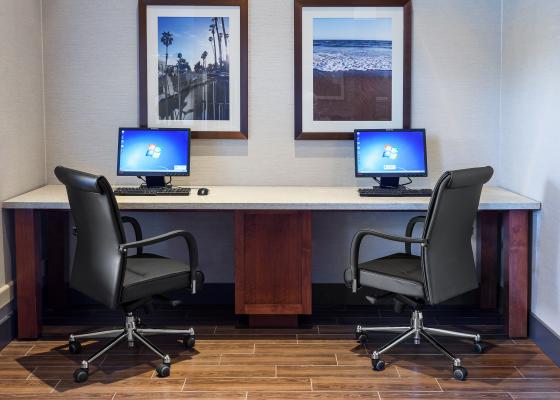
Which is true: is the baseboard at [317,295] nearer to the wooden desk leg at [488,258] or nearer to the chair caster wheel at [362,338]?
the wooden desk leg at [488,258]

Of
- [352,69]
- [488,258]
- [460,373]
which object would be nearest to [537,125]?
[488,258]

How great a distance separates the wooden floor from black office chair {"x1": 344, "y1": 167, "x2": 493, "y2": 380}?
80mm

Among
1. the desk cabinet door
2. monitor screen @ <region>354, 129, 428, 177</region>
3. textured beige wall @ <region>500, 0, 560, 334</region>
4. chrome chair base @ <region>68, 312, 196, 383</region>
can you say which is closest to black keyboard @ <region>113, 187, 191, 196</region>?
the desk cabinet door

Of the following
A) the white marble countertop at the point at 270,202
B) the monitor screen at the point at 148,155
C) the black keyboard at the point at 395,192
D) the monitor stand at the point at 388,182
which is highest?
the monitor screen at the point at 148,155

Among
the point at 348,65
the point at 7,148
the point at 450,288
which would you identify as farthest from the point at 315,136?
the point at 7,148

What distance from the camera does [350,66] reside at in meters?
3.20

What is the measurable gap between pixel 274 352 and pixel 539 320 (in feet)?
3.10

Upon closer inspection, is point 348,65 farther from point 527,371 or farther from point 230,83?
point 527,371

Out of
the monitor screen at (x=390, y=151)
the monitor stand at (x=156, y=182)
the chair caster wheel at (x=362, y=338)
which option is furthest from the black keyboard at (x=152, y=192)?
the chair caster wheel at (x=362, y=338)

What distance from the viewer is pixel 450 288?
2504mm

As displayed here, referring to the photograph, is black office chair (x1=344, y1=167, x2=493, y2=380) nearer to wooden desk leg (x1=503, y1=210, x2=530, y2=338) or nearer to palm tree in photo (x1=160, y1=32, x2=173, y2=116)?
wooden desk leg (x1=503, y1=210, x2=530, y2=338)

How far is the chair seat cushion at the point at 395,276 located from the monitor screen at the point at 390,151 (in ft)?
1.66

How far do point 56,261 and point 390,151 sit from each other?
4.77 feet

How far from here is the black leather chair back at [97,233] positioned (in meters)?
2.38
